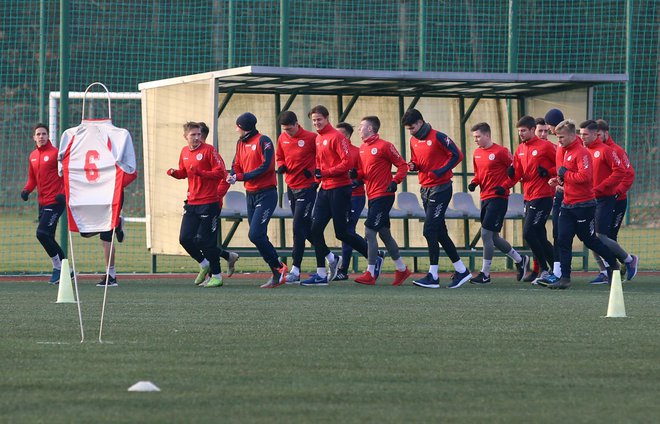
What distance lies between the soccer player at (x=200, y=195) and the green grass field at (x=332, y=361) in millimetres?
2238

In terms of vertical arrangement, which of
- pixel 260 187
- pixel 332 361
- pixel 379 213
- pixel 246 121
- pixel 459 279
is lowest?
pixel 459 279

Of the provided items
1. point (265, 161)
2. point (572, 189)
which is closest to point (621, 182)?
point (572, 189)

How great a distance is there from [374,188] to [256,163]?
1474 millimetres

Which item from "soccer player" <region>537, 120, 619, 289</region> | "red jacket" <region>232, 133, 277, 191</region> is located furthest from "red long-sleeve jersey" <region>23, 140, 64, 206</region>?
"soccer player" <region>537, 120, 619, 289</region>

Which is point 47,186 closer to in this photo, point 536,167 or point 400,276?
point 400,276

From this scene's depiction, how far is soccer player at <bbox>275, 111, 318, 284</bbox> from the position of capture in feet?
49.6

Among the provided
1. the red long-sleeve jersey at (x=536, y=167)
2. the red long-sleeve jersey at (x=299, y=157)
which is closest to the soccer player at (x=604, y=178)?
the red long-sleeve jersey at (x=536, y=167)

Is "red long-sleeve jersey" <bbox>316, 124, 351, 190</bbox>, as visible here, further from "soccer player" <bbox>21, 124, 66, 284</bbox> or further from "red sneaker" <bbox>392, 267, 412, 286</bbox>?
"soccer player" <bbox>21, 124, 66, 284</bbox>

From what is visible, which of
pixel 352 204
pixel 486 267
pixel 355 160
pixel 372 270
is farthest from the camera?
pixel 352 204

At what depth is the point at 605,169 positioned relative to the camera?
15367 millimetres

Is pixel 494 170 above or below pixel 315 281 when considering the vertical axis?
above

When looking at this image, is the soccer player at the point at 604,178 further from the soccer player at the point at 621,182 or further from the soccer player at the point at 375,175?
the soccer player at the point at 375,175

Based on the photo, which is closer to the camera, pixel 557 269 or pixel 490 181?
pixel 557 269

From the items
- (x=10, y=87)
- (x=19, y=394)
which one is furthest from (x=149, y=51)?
(x=19, y=394)
